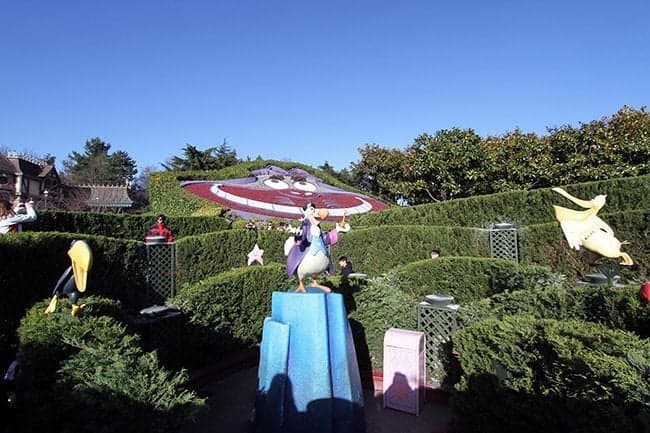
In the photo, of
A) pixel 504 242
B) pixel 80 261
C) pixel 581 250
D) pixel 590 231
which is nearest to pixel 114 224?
pixel 80 261

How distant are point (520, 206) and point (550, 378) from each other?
31.2 feet

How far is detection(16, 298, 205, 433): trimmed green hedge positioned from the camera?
2.51m

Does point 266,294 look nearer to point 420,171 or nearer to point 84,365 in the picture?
point 84,365

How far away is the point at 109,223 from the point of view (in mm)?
10797

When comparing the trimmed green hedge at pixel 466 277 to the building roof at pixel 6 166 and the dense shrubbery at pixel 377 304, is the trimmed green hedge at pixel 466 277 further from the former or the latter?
the building roof at pixel 6 166

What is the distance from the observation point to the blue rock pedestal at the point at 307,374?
Answer: 427 centimetres

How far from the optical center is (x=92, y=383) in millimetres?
2666

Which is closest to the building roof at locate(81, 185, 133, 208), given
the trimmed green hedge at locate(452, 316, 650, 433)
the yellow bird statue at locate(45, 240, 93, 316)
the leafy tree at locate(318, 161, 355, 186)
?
the leafy tree at locate(318, 161, 355, 186)

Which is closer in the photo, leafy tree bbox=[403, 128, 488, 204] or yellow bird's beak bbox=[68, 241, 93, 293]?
yellow bird's beak bbox=[68, 241, 93, 293]

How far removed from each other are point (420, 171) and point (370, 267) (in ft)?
40.8

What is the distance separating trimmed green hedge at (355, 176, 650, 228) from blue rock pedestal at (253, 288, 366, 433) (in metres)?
8.70

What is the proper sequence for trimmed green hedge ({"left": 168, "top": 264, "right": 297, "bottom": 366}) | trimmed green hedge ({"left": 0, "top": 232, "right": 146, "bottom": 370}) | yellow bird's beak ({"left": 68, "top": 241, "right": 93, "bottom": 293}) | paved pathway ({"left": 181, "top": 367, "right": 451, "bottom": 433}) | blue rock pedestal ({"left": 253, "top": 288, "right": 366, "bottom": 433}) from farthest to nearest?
1. trimmed green hedge ({"left": 168, "top": 264, "right": 297, "bottom": 366})
2. paved pathway ({"left": 181, "top": 367, "right": 451, "bottom": 433})
3. trimmed green hedge ({"left": 0, "top": 232, "right": 146, "bottom": 370})
4. blue rock pedestal ({"left": 253, "top": 288, "right": 366, "bottom": 433})
5. yellow bird's beak ({"left": 68, "top": 241, "right": 93, "bottom": 293})

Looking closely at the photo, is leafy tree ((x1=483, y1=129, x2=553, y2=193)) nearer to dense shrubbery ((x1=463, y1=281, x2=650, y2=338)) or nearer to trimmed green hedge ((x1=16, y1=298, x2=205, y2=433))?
dense shrubbery ((x1=463, y1=281, x2=650, y2=338))

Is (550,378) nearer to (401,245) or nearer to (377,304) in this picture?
(377,304)
